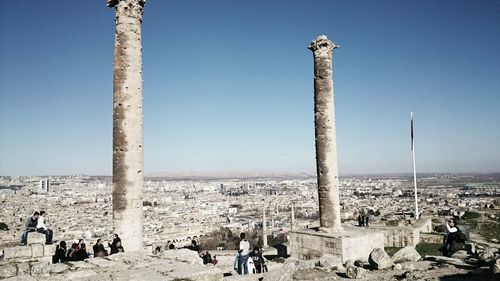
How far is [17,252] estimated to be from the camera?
27.8 ft

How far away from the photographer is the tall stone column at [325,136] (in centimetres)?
1514

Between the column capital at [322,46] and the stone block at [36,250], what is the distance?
11643mm

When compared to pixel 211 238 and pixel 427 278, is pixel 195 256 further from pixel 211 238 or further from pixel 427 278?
pixel 211 238

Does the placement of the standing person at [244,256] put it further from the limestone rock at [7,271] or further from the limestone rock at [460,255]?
the limestone rock at [460,255]

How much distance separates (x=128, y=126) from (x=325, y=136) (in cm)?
744

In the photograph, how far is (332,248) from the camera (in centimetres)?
1381

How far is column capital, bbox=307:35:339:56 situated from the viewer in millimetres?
15812

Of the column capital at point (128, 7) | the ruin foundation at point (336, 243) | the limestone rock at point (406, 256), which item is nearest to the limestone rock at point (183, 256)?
the limestone rock at point (406, 256)

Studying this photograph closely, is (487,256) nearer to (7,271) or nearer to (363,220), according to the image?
(7,271)

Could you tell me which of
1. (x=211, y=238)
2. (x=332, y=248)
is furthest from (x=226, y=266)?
(x=211, y=238)

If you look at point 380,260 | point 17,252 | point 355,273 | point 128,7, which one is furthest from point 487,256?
point 128,7

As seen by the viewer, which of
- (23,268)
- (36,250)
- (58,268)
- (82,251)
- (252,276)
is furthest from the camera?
(82,251)

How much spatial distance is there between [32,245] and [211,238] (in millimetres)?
32844

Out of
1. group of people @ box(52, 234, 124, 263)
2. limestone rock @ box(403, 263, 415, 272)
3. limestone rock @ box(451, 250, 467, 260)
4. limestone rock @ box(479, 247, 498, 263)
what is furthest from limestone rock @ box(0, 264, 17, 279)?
limestone rock @ box(451, 250, 467, 260)
